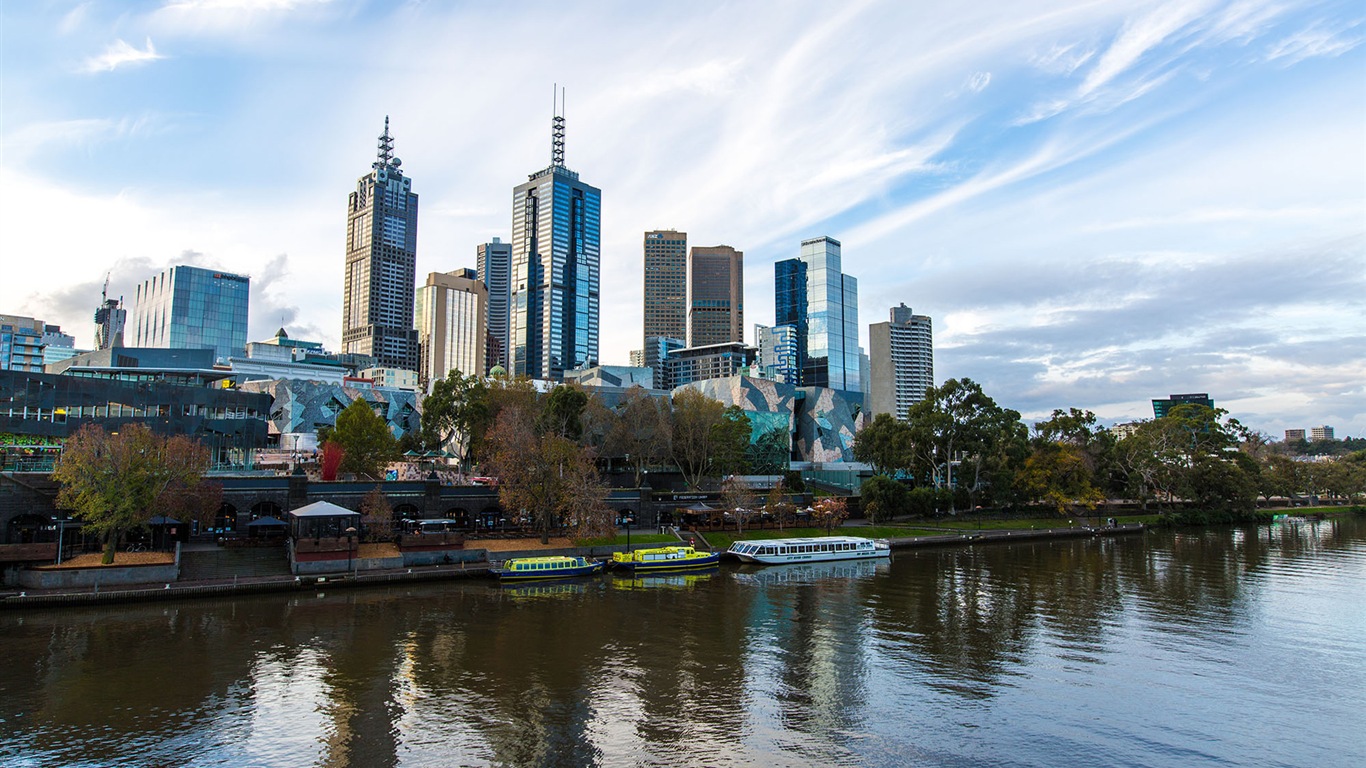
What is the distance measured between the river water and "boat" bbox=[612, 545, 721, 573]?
884cm

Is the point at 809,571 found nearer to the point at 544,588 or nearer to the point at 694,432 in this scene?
the point at 544,588

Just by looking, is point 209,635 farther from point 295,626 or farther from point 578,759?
point 578,759

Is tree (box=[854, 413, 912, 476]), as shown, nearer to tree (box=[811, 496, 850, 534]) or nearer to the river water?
tree (box=[811, 496, 850, 534])

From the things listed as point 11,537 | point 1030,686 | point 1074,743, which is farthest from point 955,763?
point 11,537

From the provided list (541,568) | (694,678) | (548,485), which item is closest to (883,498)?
(548,485)

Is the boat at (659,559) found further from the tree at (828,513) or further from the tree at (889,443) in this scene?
the tree at (889,443)

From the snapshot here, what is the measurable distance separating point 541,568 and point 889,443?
6436 centimetres

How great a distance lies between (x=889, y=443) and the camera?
11231 cm

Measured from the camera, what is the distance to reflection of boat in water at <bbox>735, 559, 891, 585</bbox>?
215 ft

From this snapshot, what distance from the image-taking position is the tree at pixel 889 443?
110375 millimetres

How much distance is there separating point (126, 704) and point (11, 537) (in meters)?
35.8

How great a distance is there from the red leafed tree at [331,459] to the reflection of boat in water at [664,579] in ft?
113

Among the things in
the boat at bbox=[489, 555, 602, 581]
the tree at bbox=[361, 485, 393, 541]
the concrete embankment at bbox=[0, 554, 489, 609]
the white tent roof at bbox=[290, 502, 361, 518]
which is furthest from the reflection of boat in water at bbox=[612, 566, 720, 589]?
the white tent roof at bbox=[290, 502, 361, 518]

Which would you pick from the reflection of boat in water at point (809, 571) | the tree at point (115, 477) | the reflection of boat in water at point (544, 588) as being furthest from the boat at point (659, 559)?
the tree at point (115, 477)
